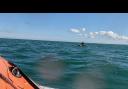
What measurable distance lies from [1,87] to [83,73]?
11.5 meters

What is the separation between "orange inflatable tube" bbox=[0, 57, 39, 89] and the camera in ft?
14.2

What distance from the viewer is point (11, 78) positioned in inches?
176

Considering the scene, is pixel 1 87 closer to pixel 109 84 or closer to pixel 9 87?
pixel 9 87

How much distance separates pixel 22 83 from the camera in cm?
454

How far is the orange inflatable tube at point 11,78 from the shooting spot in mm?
4324
